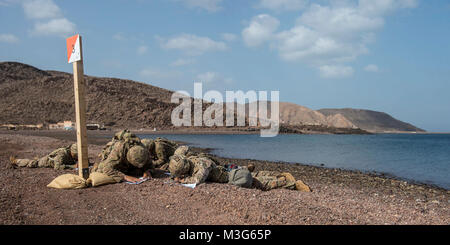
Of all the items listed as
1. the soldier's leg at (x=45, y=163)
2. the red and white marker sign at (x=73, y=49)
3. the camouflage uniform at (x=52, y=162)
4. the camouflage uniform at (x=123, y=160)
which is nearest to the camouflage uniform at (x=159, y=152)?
the camouflage uniform at (x=123, y=160)

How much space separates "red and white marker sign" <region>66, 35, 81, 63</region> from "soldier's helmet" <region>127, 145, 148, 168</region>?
2335 mm

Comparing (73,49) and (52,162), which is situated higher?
(73,49)

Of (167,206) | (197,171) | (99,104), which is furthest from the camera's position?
(99,104)

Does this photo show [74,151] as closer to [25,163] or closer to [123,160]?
[25,163]

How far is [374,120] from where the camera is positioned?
6944 inches

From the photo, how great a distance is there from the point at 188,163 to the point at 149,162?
1127 millimetres

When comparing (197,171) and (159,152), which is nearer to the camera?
(197,171)

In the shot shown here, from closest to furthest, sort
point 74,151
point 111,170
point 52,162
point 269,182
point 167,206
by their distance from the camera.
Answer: point 167,206 → point 111,170 → point 269,182 → point 52,162 → point 74,151

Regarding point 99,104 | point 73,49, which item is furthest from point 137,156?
point 99,104

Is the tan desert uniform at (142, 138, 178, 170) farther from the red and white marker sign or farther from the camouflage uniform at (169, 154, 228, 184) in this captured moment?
the red and white marker sign

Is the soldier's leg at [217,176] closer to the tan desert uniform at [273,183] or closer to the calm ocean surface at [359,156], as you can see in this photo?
the tan desert uniform at [273,183]

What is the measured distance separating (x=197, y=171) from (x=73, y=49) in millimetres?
3875

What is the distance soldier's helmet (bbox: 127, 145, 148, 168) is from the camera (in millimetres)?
7438
